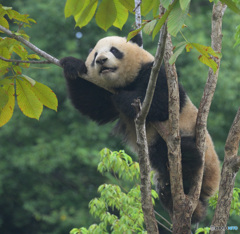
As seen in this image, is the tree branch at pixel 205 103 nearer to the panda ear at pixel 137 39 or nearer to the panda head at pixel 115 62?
the panda head at pixel 115 62

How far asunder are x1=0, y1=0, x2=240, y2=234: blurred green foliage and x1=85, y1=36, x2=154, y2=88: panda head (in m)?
6.26

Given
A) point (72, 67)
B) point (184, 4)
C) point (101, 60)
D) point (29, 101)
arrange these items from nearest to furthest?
point (184, 4) → point (29, 101) → point (72, 67) → point (101, 60)

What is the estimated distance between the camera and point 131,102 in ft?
15.3

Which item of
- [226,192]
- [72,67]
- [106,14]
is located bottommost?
[226,192]

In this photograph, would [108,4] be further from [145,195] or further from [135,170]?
[135,170]

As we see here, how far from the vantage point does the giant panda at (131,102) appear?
4.63m

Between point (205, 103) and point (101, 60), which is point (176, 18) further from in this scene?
point (101, 60)

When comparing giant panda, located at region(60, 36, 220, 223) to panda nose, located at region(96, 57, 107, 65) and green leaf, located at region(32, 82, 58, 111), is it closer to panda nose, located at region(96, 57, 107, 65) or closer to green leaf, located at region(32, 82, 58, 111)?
panda nose, located at region(96, 57, 107, 65)

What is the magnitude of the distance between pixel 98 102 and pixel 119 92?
1.20ft

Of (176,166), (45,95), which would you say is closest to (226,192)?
(176,166)

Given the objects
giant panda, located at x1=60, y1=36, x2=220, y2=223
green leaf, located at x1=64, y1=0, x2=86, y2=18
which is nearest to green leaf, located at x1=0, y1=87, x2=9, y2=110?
green leaf, located at x1=64, y1=0, x2=86, y2=18

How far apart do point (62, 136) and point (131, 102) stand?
311 inches

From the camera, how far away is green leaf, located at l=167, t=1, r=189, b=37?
80.0 inches

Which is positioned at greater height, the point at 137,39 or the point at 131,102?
the point at 137,39
